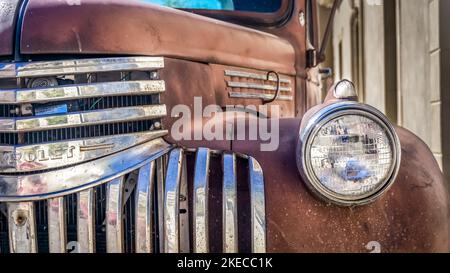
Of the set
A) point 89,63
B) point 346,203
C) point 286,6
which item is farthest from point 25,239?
point 286,6

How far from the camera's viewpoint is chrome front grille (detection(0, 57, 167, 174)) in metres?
2.12

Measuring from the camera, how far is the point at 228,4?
332 centimetres

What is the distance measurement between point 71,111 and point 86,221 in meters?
0.38

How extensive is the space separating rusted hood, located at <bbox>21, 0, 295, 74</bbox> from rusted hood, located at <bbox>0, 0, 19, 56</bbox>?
44 mm

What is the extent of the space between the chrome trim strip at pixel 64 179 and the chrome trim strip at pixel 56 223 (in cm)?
3

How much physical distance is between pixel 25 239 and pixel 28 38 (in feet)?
2.27

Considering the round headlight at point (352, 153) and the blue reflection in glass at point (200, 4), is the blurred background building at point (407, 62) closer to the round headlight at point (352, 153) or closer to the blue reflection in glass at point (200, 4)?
the blue reflection in glass at point (200, 4)

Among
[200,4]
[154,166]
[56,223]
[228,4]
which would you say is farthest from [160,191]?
[228,4]

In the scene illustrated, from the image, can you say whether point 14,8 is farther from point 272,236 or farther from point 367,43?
point 367,43

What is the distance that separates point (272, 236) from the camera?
215cm

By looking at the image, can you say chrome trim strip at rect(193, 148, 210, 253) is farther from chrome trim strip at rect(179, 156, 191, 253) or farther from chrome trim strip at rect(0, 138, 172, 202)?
chrome trim strip at rect(0, 138, 172, 202)

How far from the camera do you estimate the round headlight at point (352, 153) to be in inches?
82.7

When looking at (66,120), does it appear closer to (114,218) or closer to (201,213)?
(114,218)

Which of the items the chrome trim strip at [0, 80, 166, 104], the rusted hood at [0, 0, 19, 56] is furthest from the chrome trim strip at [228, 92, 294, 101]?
the rusted hood at [0, 0, 19, 56]
